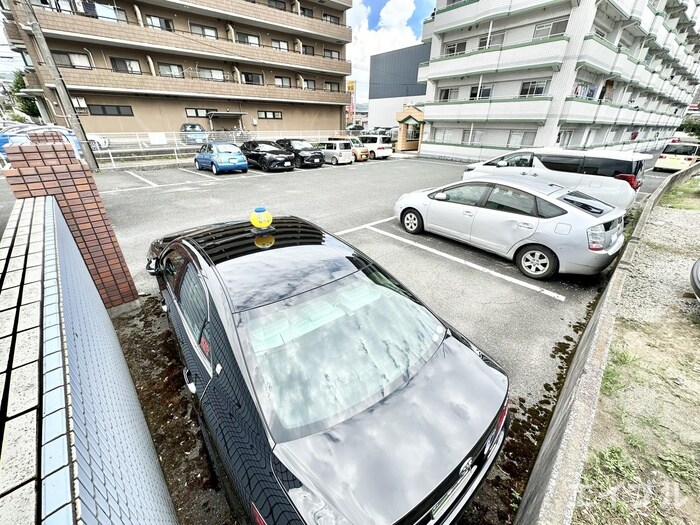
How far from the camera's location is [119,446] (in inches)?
48.1

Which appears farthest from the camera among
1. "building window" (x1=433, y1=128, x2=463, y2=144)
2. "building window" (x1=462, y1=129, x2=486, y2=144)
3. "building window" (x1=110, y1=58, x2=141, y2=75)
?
"building window" (x1=433, y1=128, x2=463, y2=144)

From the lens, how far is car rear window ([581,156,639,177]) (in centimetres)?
708

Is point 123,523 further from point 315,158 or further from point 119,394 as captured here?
point 315,158

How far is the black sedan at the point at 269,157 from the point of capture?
13586 mm

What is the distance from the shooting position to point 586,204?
4.51 metres

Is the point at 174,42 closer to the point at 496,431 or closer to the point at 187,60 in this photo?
the point at 187,60

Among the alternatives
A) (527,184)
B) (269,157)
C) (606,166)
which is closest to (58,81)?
(269,157)

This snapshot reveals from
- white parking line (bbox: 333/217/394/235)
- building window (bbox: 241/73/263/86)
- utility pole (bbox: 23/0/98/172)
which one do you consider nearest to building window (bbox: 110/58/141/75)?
building window (bbox: 241/73/263/86)

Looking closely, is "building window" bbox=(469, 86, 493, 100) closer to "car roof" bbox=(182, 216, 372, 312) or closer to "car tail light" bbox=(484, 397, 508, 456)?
"car roof" bbox=(182, 216, 372, 312)

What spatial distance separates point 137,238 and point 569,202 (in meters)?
7.79

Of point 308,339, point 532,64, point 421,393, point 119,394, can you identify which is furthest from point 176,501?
point 532,64

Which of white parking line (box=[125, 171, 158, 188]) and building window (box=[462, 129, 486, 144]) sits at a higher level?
building window (box=[462, 129, 486, 144])

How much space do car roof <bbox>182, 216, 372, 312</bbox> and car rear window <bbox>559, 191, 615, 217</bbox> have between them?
3923 mm

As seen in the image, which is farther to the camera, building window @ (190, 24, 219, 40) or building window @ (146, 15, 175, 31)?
building window @ (190, 24, 219, 40)
